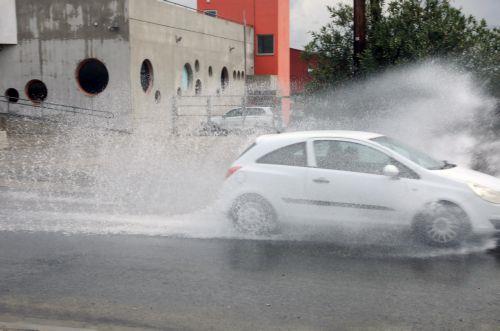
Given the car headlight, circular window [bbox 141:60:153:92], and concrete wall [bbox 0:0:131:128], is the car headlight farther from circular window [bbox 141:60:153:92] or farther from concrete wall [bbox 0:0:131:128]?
circular window [bbox 141:60:153:92]

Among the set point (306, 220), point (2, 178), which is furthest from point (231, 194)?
point (2, 178)

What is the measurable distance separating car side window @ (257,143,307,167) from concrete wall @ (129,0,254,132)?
18.6 m

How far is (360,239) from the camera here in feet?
27.0

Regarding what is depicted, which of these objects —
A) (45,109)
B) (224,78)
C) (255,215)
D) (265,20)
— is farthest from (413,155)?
(265,20)

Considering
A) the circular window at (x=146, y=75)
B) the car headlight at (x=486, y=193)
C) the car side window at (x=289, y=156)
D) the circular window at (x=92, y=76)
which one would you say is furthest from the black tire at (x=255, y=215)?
the circular window at (x=146, y=75)

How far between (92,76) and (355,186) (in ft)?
73.7

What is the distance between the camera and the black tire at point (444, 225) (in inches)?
304

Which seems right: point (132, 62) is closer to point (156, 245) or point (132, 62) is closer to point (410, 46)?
point (410, 46)

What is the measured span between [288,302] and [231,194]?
3.06m

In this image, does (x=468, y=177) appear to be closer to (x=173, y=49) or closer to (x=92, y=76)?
(x=92, y=76)

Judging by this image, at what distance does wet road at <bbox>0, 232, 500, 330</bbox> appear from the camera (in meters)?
5.45

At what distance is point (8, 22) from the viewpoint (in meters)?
28.2

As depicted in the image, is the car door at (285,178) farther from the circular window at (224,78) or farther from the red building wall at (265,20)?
the red building wall at (265,20)

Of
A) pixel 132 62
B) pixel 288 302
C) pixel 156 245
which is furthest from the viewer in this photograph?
pixel 132 62
